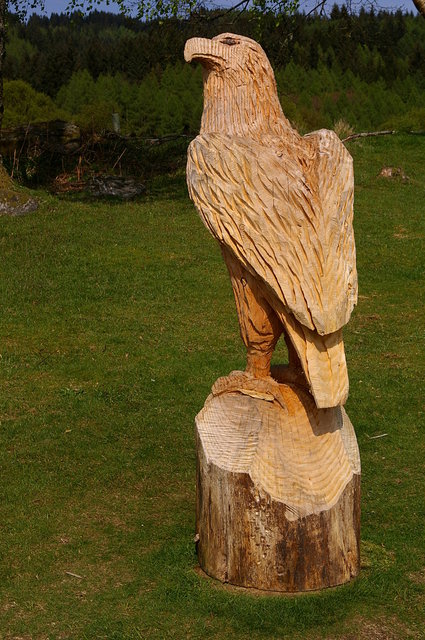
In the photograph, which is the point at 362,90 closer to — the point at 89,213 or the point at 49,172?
the point at 49,172

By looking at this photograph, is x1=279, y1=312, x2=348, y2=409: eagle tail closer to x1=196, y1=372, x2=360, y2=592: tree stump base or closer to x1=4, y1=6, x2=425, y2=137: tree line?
x1=196, y1=372, x2=360, y2=592: tree stump base

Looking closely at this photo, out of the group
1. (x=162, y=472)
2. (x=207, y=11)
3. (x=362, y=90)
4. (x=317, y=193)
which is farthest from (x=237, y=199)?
(x=362, y=90)

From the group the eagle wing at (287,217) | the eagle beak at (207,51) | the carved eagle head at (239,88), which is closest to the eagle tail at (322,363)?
the eagle wing at (287,217)

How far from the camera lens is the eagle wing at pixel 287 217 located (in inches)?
175

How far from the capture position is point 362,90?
2964 centimetres

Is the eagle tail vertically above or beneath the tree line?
beneath

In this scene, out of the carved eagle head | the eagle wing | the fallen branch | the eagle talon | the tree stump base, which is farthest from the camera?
the fallen branch

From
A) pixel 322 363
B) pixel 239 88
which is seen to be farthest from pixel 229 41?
pixel 322 363

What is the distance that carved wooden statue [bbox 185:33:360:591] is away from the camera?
449 centimetres

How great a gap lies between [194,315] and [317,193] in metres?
→ 5.46

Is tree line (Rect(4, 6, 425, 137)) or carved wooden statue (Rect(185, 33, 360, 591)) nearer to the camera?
carved wooden statue (Rect(185, 33, 360, 591))

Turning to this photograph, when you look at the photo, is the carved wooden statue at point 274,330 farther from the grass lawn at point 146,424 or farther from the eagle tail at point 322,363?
the grass lawn at point 146,424

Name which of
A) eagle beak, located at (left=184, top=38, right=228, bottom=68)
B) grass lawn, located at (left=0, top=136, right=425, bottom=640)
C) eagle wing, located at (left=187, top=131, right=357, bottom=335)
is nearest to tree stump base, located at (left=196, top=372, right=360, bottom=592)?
grass lawn, located at (left=0, top=136, right=425, bottom=640)

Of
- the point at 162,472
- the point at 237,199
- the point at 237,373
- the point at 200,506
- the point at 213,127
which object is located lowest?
the point at 162,472
